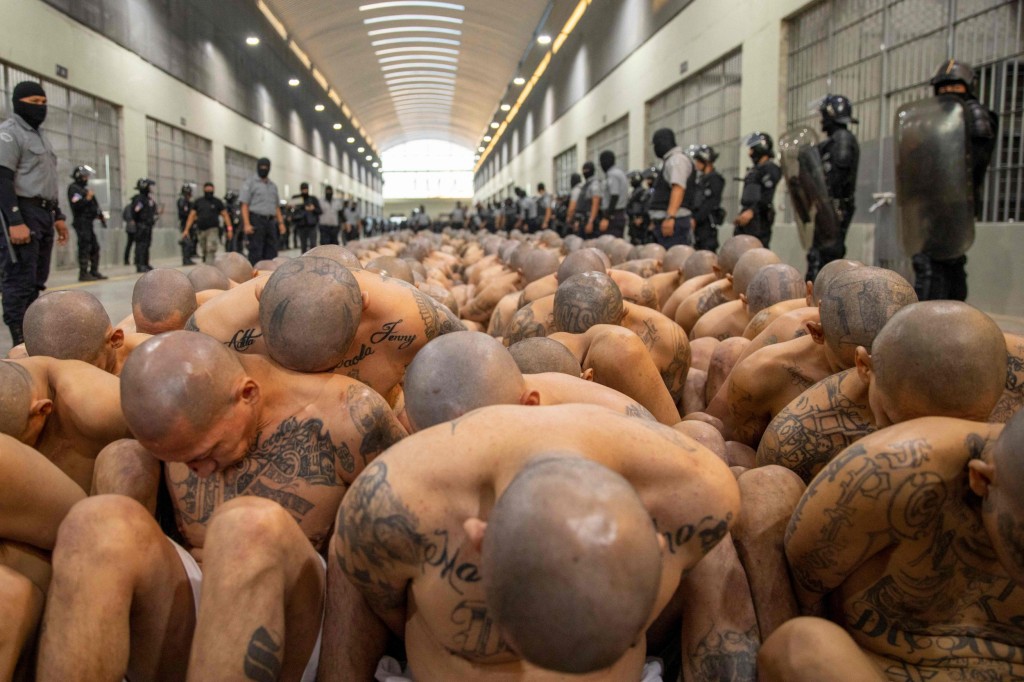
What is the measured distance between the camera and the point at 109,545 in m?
1.90

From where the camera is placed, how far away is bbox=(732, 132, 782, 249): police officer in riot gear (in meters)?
9.59

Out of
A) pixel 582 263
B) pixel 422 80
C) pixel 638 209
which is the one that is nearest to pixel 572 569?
pixel 582 263

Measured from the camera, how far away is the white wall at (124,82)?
13.7 m

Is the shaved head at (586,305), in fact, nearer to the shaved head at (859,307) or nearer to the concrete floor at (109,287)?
the shaved head at (859,307)

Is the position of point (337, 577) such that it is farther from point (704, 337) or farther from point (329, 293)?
point (704, 337)

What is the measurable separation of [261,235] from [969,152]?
10.5m

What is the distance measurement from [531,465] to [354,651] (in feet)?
3.37

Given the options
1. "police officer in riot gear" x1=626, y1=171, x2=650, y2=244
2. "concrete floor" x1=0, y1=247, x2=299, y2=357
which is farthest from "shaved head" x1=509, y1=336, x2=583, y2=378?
"police officer in riot gear" x1=626, y1=171, x2=650, y2=244

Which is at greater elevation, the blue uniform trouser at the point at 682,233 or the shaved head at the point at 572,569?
the blue uniform trouser at the point at 682,233

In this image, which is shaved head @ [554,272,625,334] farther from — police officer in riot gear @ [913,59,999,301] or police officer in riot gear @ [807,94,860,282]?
police officer in riot gear @ [807,94,860,282]

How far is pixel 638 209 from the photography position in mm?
13820

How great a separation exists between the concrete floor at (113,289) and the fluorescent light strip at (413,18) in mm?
10241

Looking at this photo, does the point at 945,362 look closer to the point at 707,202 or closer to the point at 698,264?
the point at 698,264

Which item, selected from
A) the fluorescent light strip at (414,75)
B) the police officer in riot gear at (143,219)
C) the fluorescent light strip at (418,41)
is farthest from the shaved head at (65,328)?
the fluorescent light strip at (414,75)
